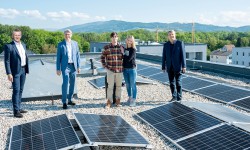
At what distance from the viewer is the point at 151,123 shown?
6965 mm

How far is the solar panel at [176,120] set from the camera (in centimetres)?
607

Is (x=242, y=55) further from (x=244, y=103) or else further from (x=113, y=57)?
(x=113, y=57)

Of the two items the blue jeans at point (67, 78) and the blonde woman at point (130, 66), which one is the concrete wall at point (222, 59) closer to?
the blonde woman at point (130, 66)

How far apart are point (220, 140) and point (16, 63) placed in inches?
Result: 205

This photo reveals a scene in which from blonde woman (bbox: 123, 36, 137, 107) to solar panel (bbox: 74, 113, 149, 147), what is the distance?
5.86ft

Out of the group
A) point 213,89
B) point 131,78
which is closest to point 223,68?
point 213,89

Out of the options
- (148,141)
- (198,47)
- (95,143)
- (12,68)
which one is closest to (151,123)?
(148,141)

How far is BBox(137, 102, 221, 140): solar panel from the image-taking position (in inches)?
239

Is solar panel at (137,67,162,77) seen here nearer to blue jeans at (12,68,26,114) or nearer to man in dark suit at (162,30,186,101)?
man in dark suit at (162,30,186,101)

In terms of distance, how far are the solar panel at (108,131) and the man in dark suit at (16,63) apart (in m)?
2.01

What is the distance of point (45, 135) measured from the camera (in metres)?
5.90

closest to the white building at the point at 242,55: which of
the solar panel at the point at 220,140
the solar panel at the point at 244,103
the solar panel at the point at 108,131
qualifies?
the solar panel at the point at 244,103

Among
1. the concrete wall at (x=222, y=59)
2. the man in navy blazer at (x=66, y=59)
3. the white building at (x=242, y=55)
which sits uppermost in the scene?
the man in navy blazer at (x=66, y=59)

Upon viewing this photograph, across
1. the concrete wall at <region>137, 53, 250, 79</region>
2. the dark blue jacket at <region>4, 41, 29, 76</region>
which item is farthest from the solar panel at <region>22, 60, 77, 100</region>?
the concrete wall at <region>137, 53, 250, 79</region>
